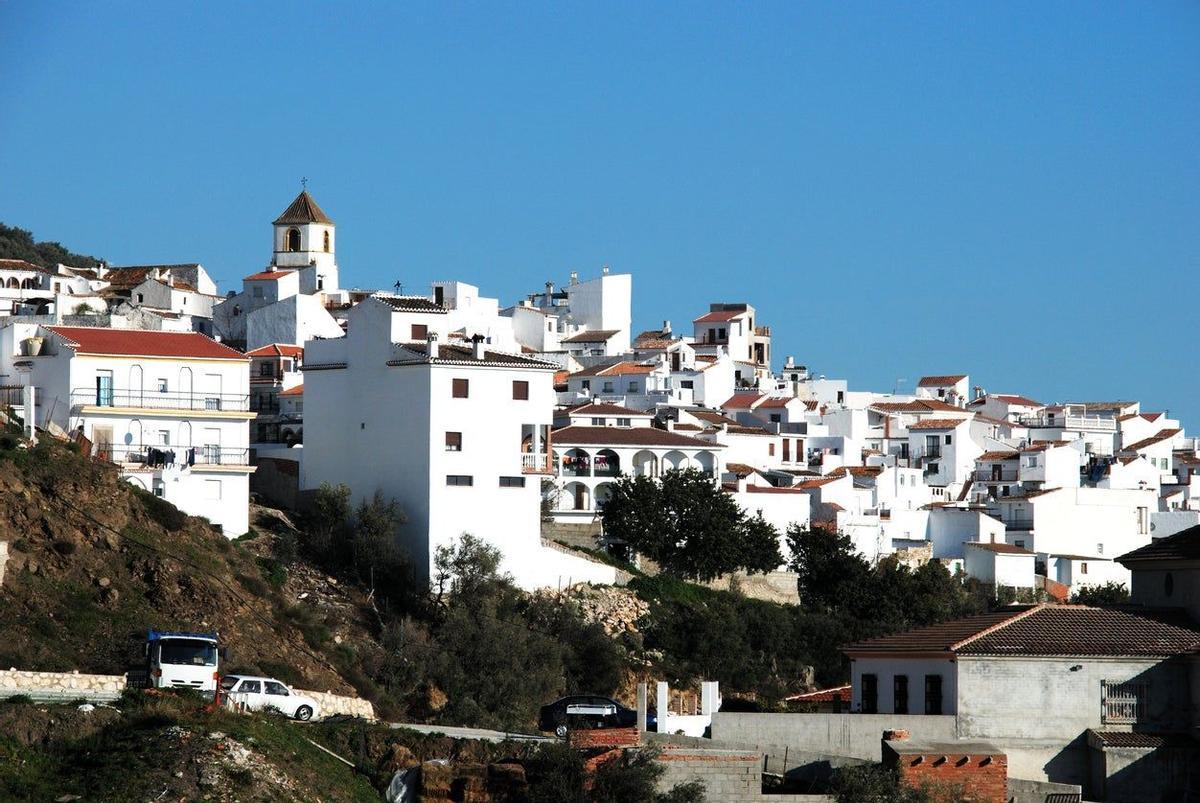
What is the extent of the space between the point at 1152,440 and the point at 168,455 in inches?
2510

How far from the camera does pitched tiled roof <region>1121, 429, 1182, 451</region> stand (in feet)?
347

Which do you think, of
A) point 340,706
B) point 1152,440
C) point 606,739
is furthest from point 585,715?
point 1152,440

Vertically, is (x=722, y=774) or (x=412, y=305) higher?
(x=412, y=305)

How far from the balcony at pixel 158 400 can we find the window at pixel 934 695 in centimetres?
2397

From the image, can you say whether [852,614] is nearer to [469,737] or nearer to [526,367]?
[526,367]

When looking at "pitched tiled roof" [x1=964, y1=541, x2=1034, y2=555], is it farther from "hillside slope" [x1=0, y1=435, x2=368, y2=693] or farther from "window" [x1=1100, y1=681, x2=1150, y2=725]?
"window" [x1=1100, y1=681, x2=1150, y2=725]

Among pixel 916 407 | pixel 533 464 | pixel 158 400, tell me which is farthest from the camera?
pixel 916 407

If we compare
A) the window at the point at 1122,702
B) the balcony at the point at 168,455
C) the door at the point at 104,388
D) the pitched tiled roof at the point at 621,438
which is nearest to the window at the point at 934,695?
the window at the point at 1122,702

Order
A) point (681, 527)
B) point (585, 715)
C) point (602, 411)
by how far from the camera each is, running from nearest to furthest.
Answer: point (585, 715) → point (681, 527) → point (602, 411)

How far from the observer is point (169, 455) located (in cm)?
5484

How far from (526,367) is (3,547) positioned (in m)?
20.4

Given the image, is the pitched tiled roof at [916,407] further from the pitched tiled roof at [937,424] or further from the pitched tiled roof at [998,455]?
the pitched tiled roof at [998,455]

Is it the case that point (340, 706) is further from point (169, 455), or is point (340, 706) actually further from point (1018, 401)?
point (1018, 401)

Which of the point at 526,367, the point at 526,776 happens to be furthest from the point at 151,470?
the point at 526,776
